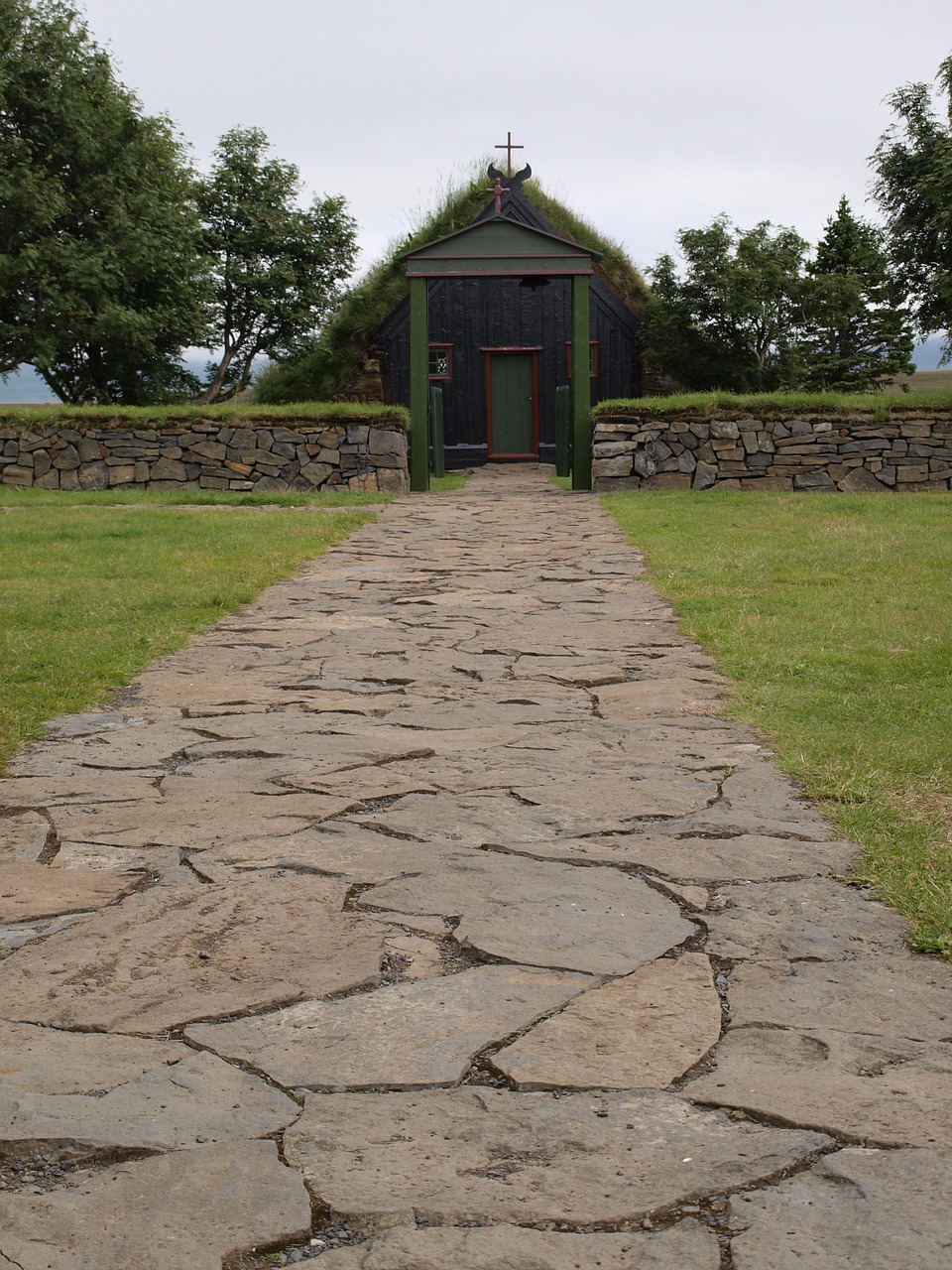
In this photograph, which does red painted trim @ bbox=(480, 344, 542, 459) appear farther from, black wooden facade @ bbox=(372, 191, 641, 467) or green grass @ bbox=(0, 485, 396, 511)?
green grass @ bbox=(0, 485, 396, 511)

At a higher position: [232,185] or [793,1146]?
[232,185]

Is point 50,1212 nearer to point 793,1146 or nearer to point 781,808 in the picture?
point 793,1146

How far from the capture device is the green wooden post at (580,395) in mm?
18750

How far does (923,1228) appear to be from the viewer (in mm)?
1966

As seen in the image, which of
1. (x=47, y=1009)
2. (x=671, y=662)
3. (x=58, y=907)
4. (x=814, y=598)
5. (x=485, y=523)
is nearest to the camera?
(x=47, y=1009)

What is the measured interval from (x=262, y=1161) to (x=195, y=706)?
359 cm

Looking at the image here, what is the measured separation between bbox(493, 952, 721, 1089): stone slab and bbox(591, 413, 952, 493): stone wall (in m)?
15.4

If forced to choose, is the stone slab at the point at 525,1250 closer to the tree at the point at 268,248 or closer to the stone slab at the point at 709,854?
the stone slab at the point at 709,854

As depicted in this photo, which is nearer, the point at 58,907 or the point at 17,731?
the point at 58,907

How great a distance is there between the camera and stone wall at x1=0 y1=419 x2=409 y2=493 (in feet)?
58.8

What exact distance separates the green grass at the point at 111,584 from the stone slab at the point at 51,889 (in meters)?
1.25

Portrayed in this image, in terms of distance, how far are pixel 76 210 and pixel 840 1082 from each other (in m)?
26.6

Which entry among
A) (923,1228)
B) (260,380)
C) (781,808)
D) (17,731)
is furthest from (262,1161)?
(260,380)

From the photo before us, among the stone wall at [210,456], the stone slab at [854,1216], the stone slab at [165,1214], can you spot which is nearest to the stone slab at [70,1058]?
the stone slab at [165,1214]
